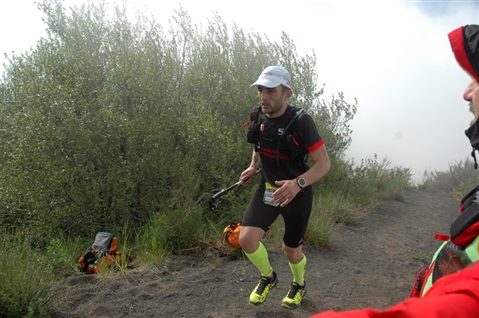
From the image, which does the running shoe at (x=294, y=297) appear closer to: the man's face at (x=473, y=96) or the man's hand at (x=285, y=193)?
the man's hand at (x=285, y=193)

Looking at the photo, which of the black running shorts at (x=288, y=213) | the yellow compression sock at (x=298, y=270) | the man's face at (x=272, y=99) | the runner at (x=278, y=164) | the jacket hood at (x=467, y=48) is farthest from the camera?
the yellow compression sock at (x=298, y=270)

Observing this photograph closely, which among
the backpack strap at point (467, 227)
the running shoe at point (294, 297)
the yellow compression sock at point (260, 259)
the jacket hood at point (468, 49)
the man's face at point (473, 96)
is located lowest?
the running shoe at point (294, 297)

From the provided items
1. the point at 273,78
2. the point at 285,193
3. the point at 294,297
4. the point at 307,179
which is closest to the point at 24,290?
the point at 285,193

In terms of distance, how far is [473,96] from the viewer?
4.23 ft

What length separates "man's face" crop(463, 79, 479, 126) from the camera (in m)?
1.27

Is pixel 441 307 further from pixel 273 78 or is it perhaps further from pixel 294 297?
pixel 294 297

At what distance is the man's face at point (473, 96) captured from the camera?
1267 millimetres

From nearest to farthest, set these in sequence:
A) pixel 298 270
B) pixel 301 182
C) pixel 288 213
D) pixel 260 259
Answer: pixel 301 182 < pixel 288 213 < pixel 260 259 < pixel 298 270

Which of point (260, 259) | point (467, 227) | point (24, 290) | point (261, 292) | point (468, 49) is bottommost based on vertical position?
point (261, 292)

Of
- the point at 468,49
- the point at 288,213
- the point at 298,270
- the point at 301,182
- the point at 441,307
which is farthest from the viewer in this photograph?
the point at 298,270

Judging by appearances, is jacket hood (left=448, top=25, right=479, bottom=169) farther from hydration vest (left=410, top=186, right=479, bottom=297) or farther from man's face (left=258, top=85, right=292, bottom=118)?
man's face (left=258, top=85, right=292, bottom=118)

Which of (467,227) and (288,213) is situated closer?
(467,227)

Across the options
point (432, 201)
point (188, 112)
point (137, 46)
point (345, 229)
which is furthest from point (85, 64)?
point (432, 201)

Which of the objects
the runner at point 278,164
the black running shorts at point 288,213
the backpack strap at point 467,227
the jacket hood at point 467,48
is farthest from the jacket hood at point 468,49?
the black running shorts at point 288,213
